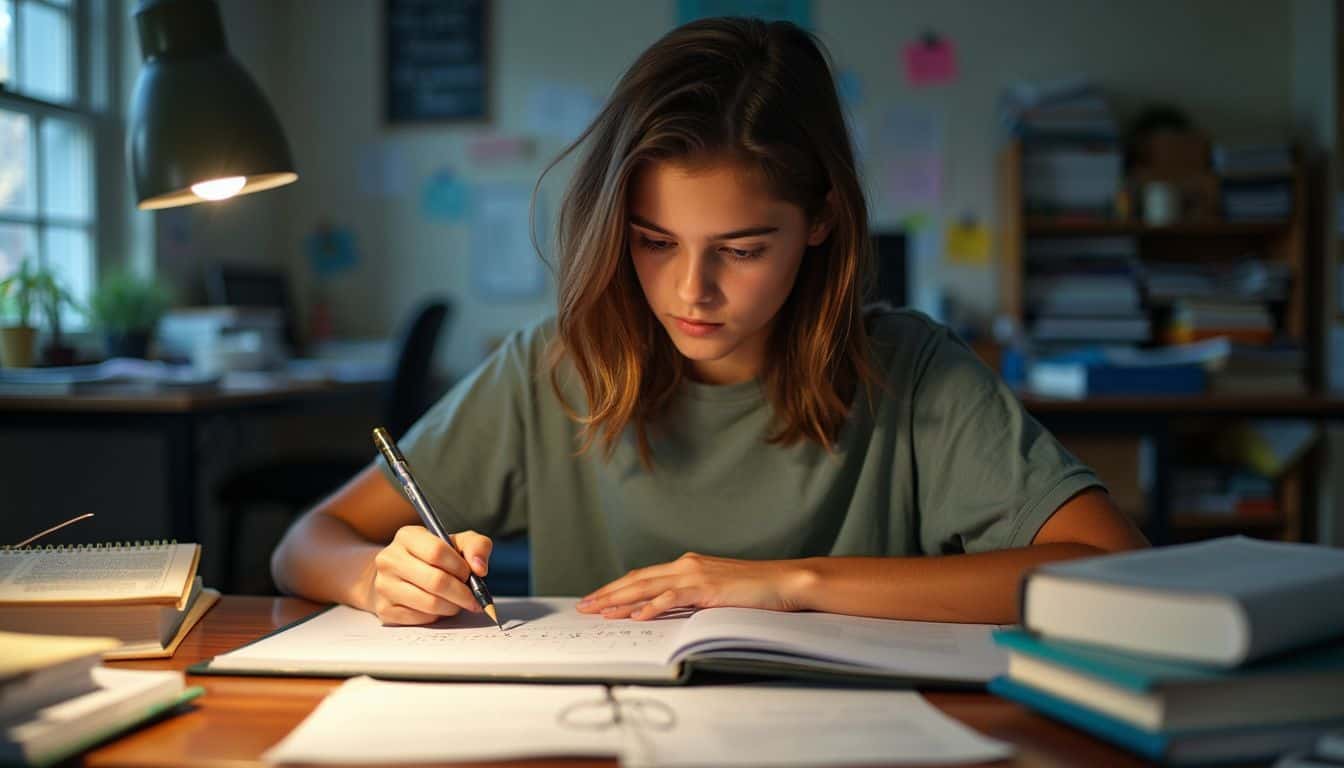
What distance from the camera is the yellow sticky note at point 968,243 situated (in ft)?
12.8

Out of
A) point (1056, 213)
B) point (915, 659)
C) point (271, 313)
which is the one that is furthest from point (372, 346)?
point (915, 659)

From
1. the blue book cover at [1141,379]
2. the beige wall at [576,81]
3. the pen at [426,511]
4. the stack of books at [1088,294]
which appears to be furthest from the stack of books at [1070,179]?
the pen at [426,511]

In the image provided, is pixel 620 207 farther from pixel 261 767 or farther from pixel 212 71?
pixel 261 767

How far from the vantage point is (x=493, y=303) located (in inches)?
162

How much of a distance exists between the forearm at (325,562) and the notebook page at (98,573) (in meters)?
0.14

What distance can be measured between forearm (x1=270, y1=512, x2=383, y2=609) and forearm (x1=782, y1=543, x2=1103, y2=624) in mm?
383

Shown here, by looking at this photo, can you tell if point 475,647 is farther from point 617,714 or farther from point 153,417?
point 153,417

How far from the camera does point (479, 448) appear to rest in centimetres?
120

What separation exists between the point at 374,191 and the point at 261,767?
378 cm

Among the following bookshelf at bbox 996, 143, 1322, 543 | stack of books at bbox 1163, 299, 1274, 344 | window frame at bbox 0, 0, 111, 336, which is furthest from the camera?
bookshelf at bbox 996, 143, 1322, 543

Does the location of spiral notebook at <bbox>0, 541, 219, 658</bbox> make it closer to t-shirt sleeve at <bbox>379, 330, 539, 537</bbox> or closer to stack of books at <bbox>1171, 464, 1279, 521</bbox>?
t-shirt sleeve at <bbox>379, 330, 539, 537</bbox>

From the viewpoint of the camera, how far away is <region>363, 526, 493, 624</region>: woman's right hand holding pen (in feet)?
2.83

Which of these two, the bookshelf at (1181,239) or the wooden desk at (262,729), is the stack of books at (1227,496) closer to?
the bookshelf at (1181,239)

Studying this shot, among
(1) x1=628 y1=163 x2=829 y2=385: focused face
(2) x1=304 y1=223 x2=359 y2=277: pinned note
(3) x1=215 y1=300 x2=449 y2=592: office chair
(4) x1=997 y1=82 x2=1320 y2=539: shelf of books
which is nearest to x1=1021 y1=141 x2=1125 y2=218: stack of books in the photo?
(4) x1=997 y1=82 x2=1320 y2=539: shelf of books
